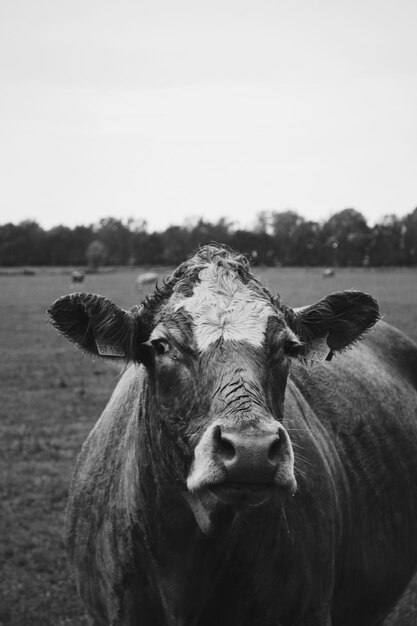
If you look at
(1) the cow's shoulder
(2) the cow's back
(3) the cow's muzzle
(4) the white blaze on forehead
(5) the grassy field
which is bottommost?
(5) the grassy field

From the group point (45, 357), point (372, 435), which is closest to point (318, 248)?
point (45, 357)

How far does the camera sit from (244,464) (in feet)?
8.38

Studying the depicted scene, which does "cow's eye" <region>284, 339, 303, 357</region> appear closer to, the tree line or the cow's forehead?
→ the cow's forehead

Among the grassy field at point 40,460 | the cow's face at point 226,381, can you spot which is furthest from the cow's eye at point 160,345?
the grassy field at point 40,460

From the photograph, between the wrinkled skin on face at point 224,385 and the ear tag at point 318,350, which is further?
the ear tag at point 318,350

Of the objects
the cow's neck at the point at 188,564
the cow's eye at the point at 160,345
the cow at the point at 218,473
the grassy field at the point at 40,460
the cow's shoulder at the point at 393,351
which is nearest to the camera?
the cow at the point at 218,473

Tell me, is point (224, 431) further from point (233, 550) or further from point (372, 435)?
point (372, 435)

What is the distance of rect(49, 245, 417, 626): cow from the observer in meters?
2.83

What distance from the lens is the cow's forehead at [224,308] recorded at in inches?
121

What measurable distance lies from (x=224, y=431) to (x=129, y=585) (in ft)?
4.46

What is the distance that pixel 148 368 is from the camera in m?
3.50

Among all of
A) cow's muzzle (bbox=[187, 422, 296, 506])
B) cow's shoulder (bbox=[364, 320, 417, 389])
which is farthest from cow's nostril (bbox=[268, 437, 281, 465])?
cow's shoulder (bbox=[364, 320, 417, 389])

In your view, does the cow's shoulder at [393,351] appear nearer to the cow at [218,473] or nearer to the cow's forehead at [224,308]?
the cow at [218,473]

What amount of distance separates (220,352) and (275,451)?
535mm
